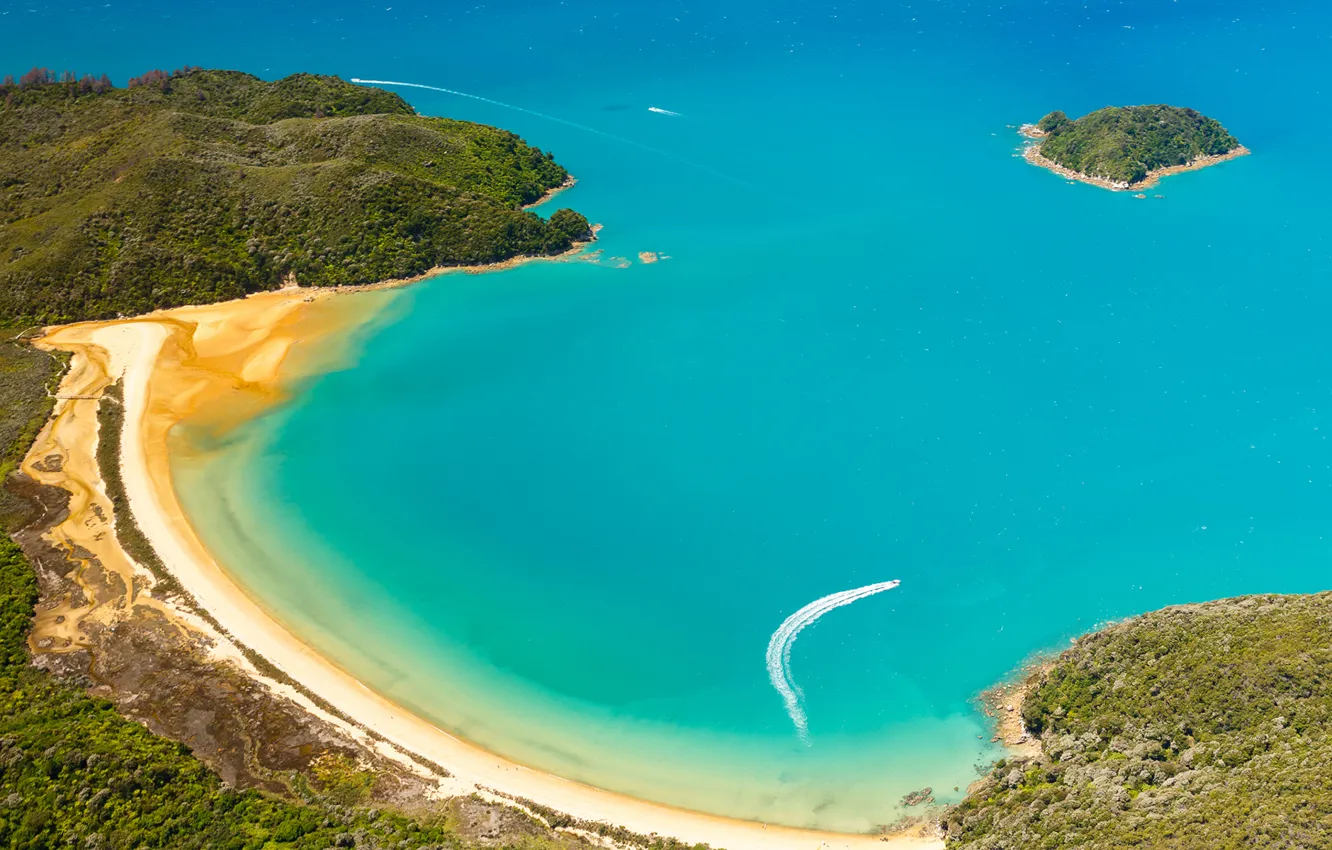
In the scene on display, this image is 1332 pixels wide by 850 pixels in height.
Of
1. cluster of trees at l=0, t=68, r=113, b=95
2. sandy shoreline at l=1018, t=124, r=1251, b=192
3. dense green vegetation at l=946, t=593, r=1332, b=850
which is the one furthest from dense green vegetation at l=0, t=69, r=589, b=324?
dense green vegetation at l=946, t=593, r=1332, b=850

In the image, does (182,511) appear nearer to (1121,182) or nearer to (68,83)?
(68,83)

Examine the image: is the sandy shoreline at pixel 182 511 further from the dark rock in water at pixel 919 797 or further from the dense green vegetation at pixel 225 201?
the dense green vegetation at pixel 225 201

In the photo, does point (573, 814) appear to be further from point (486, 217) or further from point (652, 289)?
point (486, 217)

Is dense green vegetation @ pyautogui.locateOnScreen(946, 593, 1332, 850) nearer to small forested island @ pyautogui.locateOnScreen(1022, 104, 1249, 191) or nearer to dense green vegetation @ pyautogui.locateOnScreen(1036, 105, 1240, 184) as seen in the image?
small forested island @ pyautogui.locateOnScreen(1022, 104, 1249, 191)

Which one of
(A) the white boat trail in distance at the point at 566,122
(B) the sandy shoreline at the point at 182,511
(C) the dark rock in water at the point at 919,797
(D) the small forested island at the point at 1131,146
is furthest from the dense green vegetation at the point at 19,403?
(D) the small forested island at the point at 1131,146

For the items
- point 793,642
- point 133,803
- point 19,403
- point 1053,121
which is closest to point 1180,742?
point 793,642

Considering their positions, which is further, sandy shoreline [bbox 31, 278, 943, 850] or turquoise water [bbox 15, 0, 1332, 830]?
turquoise water [bbox 15, 0, 1332, 830]

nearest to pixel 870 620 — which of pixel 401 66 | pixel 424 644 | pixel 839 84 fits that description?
pixel 424 644
